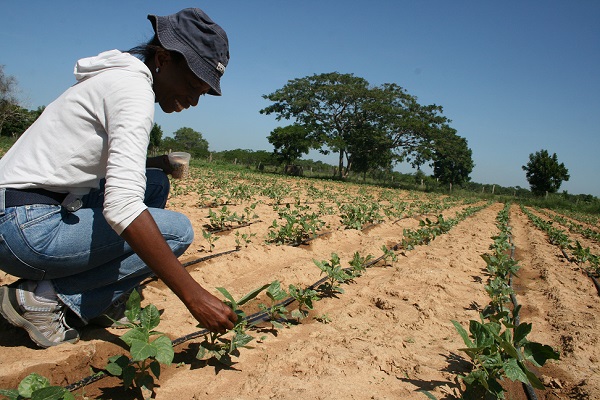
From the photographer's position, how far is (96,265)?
1.85 meters

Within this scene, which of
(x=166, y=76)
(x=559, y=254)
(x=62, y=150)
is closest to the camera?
(x=62, y=150)

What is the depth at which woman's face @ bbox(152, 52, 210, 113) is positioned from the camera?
5.80 feet

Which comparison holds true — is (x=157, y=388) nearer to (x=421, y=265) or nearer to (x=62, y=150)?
(x=62, y=150)

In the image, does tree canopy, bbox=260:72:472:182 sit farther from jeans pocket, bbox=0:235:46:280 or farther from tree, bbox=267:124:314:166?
jeans pocket, bbox=0:235:46:280

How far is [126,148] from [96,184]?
486 millimetres

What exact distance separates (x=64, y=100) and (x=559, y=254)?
307 inches

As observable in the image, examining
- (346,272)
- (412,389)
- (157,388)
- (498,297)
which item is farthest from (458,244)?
(157,388)

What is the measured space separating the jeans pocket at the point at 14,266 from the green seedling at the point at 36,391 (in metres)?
0.55

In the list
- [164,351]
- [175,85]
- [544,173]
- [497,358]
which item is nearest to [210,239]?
[175,85]

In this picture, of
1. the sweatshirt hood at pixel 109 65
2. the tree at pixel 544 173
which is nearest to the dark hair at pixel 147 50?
the sweatshirt hood at pixel 109 65

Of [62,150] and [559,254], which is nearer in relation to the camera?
[62,150]

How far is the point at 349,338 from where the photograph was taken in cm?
231

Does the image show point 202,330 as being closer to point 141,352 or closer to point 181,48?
point 141,352

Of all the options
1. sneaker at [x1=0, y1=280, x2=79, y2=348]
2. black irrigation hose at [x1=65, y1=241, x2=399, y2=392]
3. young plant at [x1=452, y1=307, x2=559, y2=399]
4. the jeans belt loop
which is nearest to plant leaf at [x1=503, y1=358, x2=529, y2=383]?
young plant at [x1=452, y1=307, x2=559, y2=399]
